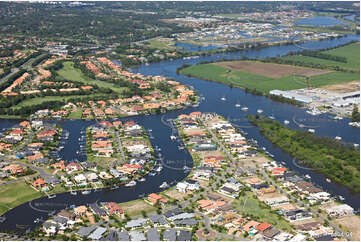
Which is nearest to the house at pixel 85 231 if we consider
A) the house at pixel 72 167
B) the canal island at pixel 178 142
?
the canal island at pixel 178 142

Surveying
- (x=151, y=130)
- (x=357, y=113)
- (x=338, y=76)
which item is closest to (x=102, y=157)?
(x=151, y=130)

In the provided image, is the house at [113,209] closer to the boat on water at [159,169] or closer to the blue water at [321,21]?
the boat on water at [159,169]

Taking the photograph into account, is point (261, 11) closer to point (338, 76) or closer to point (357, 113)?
point (338, 76)

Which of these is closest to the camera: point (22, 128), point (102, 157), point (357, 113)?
point (102, 157)

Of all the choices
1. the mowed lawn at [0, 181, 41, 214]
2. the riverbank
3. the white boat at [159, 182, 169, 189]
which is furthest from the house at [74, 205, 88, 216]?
the riverbank

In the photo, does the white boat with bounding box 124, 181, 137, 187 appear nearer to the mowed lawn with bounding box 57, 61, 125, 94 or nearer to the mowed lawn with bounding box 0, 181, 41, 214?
the mowed lawn with bounding box 0, 181, 41, 214
